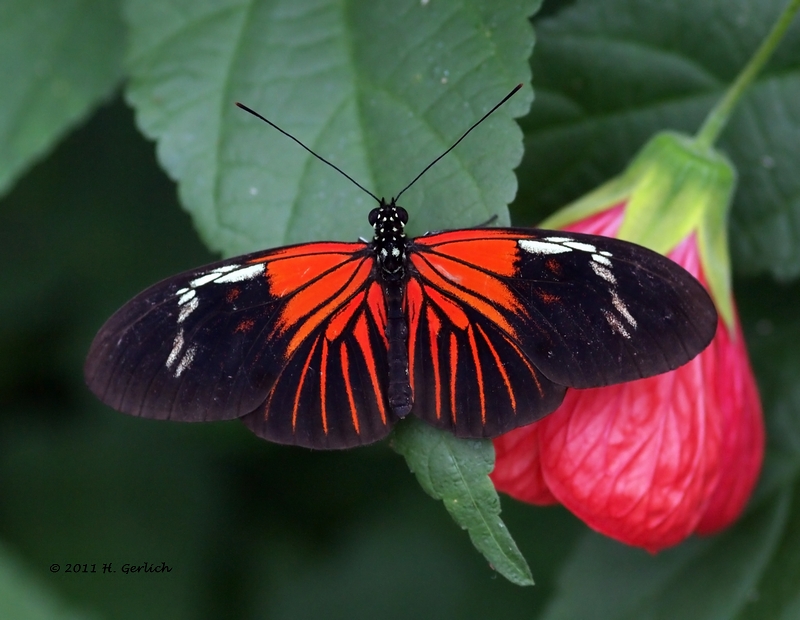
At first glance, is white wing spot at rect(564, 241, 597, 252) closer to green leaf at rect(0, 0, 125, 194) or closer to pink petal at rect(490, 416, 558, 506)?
pink petal at rect(490, 416, 558, 506)

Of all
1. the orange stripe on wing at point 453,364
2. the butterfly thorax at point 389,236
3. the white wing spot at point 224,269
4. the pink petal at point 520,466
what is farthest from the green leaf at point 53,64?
the pink petal at point 520,466

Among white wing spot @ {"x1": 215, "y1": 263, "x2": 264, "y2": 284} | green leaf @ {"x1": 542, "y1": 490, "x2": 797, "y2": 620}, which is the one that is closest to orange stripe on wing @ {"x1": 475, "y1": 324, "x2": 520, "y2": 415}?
white wing spot @ {"x1": 215, "y1": 263, "x2": 264, "y2": 284}

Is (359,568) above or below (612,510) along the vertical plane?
below

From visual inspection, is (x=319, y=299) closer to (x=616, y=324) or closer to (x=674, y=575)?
(x=616, y=324)

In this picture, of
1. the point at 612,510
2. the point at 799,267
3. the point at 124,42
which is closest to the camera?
the point at 612,510

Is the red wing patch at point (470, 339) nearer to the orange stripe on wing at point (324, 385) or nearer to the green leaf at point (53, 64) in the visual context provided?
the orange stripe on wing at point (324, 385)

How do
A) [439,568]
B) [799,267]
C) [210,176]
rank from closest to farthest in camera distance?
[210,176]
[799,267]
[439,568]

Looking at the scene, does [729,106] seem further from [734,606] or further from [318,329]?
[734,606]

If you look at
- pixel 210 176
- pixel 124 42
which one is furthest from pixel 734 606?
pixel 124 42
